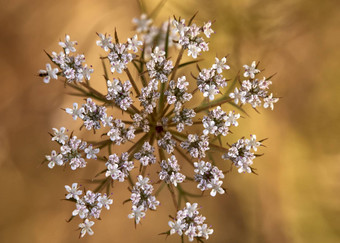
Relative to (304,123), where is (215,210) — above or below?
below

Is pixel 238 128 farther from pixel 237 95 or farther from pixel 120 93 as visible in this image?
pixel 120 93

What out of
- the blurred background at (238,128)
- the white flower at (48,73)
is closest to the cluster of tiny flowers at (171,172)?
the white flower at (48,73)

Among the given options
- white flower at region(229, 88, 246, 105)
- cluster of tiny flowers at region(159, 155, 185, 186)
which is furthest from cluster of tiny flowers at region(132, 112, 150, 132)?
white flower at region(229, 88, 246, 105)

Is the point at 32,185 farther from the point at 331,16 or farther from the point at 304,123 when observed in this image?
the point at 331,16

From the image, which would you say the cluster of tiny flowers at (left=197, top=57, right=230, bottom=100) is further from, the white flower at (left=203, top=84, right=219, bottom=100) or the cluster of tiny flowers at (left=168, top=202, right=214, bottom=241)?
the cluster of tiny flowers at (left=168, top=202, right=214, bottom=241)

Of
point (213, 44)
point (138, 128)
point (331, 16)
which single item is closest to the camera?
point (138, 128)

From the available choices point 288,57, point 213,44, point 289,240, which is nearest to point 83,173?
point 213,44

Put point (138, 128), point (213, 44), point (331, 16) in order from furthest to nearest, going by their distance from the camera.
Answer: point (213, 44)
point (331, 16)
point (138, 128)
